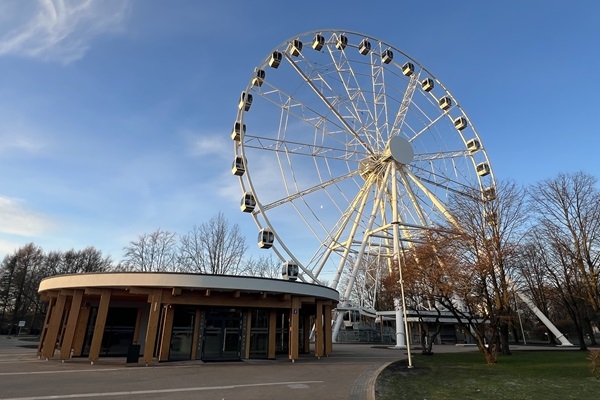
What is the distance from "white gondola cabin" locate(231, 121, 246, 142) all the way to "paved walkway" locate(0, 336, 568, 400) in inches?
573

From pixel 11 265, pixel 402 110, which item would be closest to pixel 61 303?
pixel 402 110

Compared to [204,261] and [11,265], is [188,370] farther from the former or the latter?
[11,265]

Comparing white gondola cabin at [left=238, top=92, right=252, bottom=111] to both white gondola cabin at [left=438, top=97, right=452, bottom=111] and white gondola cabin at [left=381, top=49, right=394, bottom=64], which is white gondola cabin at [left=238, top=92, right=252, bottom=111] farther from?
white gondola cabin at [left=438, top=97, right=452, bottom=111]

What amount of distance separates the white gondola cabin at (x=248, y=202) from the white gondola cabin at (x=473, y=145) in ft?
68.8

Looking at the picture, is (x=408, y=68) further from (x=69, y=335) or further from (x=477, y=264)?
(x=69, y=335)

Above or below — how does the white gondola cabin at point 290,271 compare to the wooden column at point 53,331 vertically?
above

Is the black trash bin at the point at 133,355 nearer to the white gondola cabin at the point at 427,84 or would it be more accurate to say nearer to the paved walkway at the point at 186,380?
the paved walkway at the point at 186,380

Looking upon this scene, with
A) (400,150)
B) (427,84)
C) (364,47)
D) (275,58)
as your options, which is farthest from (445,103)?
(275,58)

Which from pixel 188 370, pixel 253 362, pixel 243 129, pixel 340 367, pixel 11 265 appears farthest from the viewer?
pixel 11 265

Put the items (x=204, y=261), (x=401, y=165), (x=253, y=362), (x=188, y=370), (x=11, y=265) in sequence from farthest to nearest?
1. (x=11, y=265)
2. (x=204, y=261)
3. (x=401, y=165)
4. (x=253, y=362)
5. (x=188, y=370)

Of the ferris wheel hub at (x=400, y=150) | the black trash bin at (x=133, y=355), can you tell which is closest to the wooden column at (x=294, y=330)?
the black trash bin at (x=133, y=355)

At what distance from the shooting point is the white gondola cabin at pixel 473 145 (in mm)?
34112

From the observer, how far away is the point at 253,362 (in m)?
17.6

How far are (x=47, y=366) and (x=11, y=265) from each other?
46.1m
